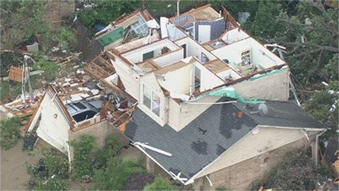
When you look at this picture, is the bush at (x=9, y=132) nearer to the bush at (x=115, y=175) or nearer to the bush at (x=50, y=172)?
the bush at (x=50, y=172)

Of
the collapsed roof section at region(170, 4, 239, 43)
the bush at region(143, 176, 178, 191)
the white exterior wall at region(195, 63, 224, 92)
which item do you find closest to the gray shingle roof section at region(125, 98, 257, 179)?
the bush at region(143, 176, 178, 191)

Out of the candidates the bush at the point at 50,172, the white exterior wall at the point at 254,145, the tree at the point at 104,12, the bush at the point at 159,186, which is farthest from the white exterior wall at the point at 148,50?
the tree at the point at 104,12

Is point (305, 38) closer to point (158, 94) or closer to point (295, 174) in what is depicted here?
point (295, 174)

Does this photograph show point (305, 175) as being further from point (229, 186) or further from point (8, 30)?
point (8, 30)

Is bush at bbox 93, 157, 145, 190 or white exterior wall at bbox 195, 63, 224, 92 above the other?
white exterior wall at bbox 195, 63, 224, 92

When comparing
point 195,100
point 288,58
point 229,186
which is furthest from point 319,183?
point 288,58

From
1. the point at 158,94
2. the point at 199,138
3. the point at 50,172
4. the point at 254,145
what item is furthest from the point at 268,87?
the point at 50,172

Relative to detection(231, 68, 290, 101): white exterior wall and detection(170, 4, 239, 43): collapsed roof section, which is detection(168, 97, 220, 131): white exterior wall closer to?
detection(231, 68, 290, 101): white exterior wall
